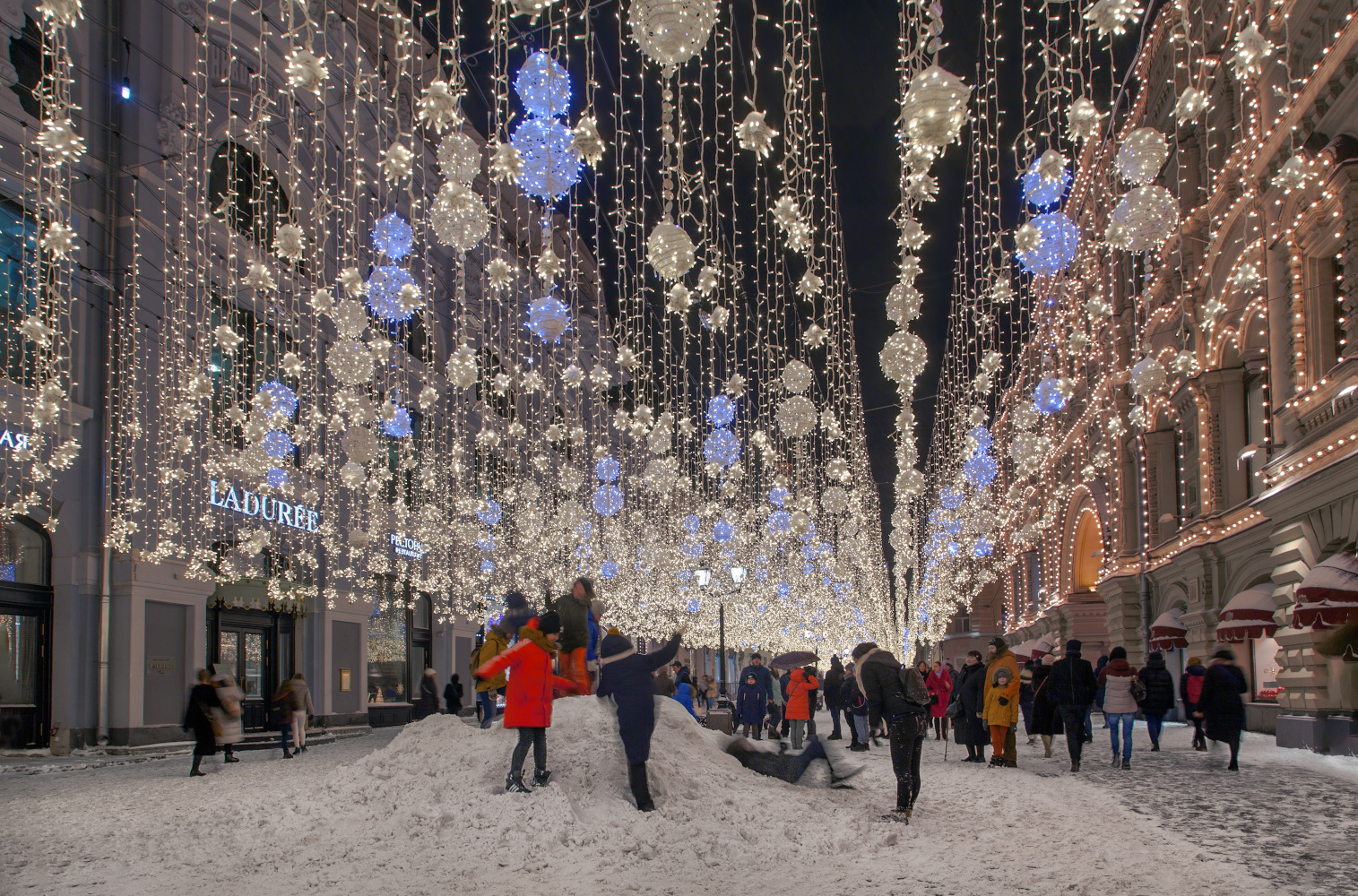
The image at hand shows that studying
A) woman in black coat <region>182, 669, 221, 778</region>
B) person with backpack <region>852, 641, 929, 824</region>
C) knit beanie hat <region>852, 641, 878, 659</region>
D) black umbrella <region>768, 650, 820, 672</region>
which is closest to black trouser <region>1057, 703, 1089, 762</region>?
black umbrella <region>768, 650, 820, 672</region>

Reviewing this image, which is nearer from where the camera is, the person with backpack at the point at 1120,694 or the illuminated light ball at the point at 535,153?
the illuminated light ball at the point at 535,153

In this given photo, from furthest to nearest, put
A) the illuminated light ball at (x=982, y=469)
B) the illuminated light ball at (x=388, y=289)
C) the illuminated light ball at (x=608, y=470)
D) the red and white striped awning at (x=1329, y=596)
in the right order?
the illuminated light ball at (x=982, y=469)
the illuminated light ball at (x=608, y=470)
the red and white striped awning at (x=1329, y=596)
the illuminated light ball at (x=388, y=289)

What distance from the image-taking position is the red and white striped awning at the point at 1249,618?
17641 millimetres

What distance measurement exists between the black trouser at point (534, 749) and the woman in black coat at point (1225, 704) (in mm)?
8917

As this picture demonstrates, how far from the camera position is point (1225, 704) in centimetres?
1299

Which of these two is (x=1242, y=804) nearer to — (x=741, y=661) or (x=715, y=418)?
(x=715, y=418)

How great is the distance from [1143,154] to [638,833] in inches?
242

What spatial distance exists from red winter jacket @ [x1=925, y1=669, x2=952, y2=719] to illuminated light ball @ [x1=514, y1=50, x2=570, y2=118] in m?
15.2

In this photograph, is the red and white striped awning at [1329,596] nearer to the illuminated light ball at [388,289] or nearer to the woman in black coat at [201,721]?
the illuminated light ball at [388,289]

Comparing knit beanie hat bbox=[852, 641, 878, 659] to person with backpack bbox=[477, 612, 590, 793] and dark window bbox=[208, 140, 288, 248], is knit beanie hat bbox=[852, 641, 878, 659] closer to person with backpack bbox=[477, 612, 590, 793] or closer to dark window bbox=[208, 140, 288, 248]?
person with backpack bbox=[477, 612, 590, 793]

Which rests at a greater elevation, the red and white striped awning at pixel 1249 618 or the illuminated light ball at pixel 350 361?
the illuminated light ball at pixel 350 361

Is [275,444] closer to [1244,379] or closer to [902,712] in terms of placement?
[902,712]

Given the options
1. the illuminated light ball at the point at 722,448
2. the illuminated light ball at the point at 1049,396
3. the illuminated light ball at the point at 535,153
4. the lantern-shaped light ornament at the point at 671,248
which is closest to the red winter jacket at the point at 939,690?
the illuminated light ball at the point at 1049,396

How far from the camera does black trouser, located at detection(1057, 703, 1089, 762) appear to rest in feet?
44.0
